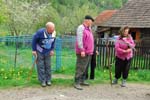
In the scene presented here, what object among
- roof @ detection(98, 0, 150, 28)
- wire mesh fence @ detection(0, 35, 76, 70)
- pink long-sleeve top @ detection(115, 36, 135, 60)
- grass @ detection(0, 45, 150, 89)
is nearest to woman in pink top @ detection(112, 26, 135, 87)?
pink long-sleeve top @ detection(115, 36, 135, 60)

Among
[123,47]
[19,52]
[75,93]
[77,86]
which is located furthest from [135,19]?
[75,93]

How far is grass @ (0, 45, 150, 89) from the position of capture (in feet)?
33.8

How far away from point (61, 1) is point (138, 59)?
53937mm

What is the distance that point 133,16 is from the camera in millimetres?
27297

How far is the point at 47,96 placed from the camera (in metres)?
8.77

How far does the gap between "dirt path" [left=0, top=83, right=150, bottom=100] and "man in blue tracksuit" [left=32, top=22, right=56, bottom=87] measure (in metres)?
0.35

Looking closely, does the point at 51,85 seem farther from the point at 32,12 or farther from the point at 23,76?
the point at 32,12

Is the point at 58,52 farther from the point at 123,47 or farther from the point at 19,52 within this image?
the point at 123,47

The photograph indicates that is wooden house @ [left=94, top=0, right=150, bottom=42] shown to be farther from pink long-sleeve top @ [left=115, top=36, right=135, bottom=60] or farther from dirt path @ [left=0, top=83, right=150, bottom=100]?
dirt path @ [left=0, top=83, right=150, bottom=100]

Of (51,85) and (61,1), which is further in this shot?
(61,1)

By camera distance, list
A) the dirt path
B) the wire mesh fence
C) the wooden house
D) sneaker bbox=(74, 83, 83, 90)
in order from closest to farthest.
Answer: the dirt path, sneaker bbox=(74, 83, 83, 90), the wire mesh fence, the wooden house

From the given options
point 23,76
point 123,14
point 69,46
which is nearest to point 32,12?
point 123,14

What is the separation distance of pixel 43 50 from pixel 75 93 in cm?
144

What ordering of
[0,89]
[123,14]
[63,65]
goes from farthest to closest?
1. [123,14]
2. [63,65]
3. [0,89]
